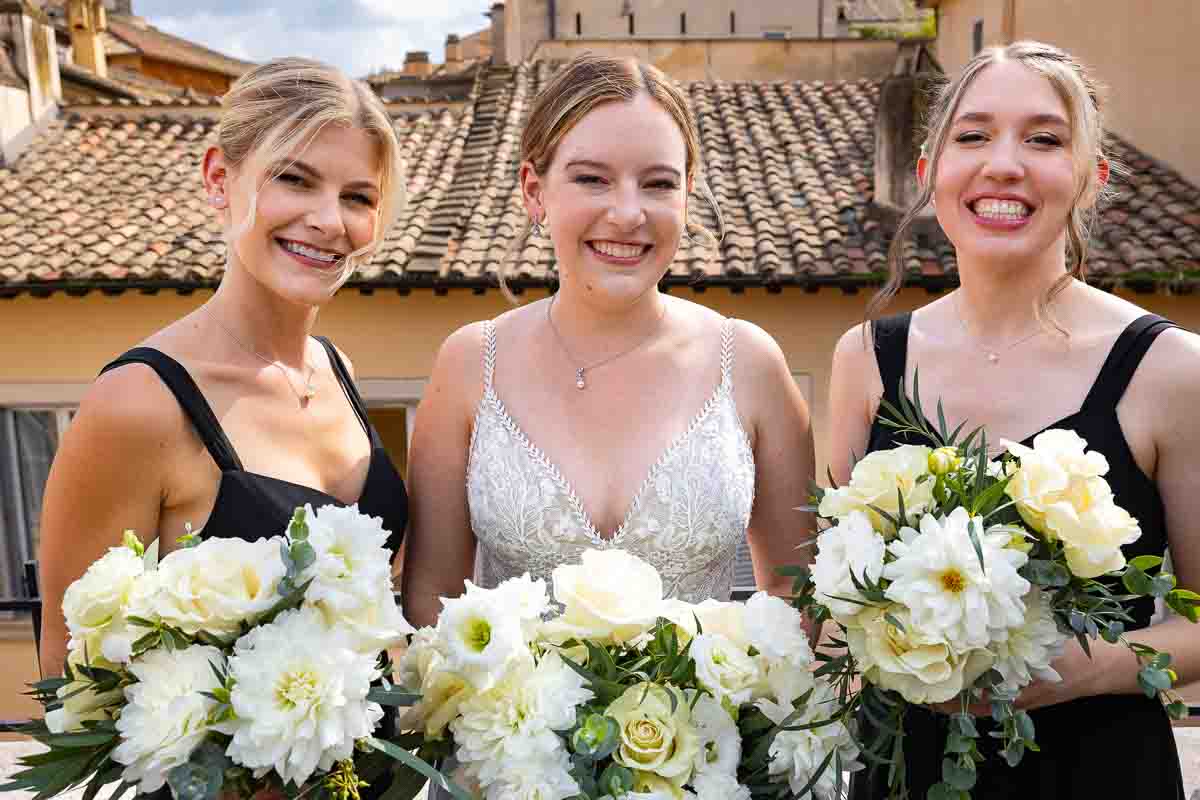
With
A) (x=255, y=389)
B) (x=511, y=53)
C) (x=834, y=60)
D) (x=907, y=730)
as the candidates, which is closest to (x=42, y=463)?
(x=255, y=389)

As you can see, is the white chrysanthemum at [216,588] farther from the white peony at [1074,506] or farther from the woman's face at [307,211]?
the white peony at [1074,506]

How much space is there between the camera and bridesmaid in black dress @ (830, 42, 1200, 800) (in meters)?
2.17

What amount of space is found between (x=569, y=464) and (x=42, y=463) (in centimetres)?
953

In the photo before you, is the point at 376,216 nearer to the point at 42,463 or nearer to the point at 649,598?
the point at 649,598

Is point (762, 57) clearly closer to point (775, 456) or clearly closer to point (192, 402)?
point (775, 456)

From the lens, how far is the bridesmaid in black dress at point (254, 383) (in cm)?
222

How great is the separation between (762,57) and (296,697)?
60.7 ft

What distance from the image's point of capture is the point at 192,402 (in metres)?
2.29

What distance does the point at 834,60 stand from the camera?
18344 millimetres

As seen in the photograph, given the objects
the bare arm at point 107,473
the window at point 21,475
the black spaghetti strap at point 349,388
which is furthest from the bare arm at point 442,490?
the window at point 21,475

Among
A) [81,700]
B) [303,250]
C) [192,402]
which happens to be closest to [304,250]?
[303,250]

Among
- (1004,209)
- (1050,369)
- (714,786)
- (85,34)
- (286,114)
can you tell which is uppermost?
(85,34)

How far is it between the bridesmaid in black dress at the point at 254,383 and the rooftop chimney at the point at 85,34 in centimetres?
2059

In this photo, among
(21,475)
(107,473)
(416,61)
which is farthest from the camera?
(416,61)
